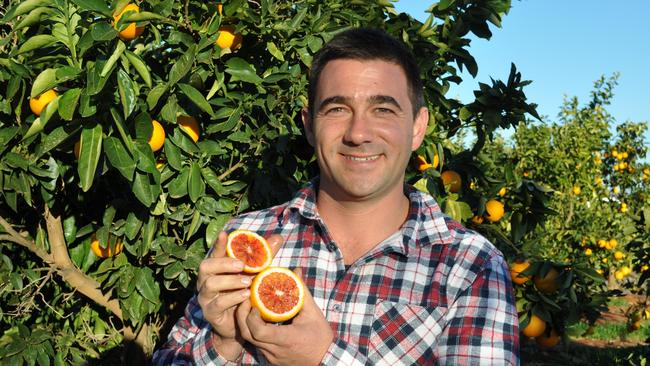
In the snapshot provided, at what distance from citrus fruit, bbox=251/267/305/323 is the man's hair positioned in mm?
662

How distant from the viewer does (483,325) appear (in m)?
1.67

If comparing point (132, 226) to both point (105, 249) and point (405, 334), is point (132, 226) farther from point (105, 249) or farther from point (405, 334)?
point (405, 334)

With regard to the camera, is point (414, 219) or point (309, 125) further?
point (309, 125)

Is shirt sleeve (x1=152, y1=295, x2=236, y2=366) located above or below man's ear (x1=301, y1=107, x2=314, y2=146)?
below

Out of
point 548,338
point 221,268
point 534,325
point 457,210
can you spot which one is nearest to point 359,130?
point 221,268

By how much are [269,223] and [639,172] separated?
9.42 metres

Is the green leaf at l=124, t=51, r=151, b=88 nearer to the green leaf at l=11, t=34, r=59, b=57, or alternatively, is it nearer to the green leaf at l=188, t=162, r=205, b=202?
the green leaf at l=11, t=34, r=59, b=57

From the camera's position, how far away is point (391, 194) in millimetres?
2027

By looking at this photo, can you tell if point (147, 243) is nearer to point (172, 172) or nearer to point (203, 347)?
point (172, 172)

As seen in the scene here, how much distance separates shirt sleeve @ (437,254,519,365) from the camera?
5.43 ft

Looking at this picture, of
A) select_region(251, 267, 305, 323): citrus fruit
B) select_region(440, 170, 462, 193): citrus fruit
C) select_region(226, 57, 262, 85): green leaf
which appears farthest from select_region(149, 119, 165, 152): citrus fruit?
select_region(440, 170, 462, 193): citrus fruit

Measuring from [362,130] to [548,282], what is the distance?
169 centimetres

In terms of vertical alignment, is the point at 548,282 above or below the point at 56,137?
below

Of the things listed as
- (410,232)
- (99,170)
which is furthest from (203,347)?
(99,170)
